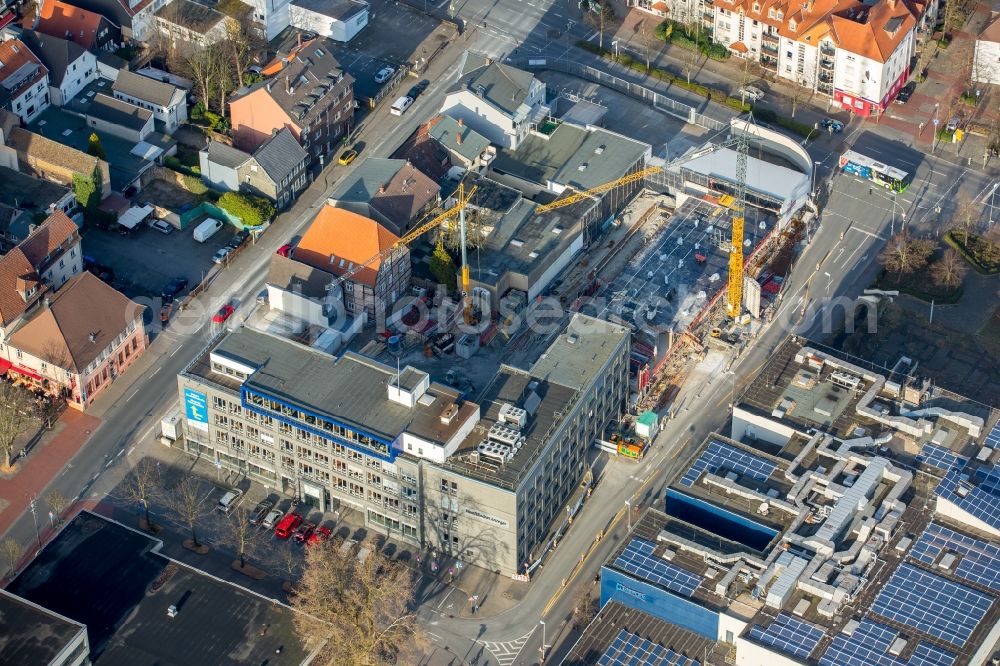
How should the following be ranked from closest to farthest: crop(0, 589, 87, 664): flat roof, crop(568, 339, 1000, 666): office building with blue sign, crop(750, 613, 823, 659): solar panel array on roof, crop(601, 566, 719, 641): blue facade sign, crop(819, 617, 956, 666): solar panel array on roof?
crop(819, 617, 956, 666): solar panel array on roof
crop(750, 613, 823, 659): solar panel array on roof
crop(568, 339, 1000, 666): office building with blue sign
crop(0, 589, 87, 664): flat roof
crop(601, 566, 719, 641): blue facade sign

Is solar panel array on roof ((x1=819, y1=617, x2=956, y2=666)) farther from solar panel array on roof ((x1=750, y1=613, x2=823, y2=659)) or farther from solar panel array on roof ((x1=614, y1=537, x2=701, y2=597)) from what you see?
solar panel array on roof ((x1=614, y1=537, x2=701, y2=597))

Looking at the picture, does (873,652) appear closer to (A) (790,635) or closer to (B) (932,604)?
(A) (790,635)

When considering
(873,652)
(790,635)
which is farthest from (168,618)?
(873,652)

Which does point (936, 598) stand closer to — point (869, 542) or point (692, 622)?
point (869, 542)

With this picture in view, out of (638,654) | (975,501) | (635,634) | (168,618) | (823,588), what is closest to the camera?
(823,588)

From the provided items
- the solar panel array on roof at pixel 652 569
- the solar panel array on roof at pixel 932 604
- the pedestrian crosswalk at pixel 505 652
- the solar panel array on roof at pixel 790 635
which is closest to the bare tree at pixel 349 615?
the pedestrian crosswalk at pixel 505 652

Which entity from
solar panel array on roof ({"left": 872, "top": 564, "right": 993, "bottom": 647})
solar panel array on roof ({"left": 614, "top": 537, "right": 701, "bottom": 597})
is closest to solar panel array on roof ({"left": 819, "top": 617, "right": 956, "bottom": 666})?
solar panel array on roof ({"left": 872, "top": 564, "right": 993, "bottom": 647})
